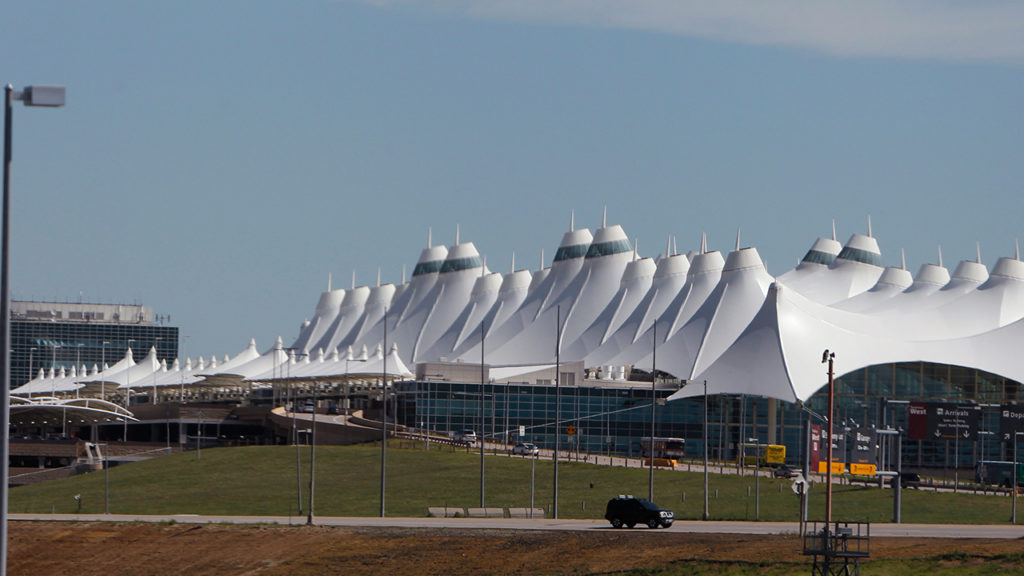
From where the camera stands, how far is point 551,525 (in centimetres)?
5116

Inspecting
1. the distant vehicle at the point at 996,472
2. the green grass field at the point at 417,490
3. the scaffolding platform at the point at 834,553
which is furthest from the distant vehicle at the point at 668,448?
the scaffolding platform at the point at 834,553

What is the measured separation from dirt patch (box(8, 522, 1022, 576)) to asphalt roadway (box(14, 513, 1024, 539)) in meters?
1.90

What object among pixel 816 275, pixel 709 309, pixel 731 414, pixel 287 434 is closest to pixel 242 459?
pixel 287 434

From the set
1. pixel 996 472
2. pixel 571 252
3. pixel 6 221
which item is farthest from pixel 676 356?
pixel 6 221

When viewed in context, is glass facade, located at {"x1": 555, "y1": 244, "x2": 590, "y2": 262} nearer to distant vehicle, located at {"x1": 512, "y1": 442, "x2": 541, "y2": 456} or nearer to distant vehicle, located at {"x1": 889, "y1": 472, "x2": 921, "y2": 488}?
distant vehicle, located at {"x1": 512, "y1": 442, "x2": 541, "y2": 456}

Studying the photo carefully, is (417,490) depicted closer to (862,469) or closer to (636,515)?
(636,515)

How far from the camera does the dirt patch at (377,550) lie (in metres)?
41.3

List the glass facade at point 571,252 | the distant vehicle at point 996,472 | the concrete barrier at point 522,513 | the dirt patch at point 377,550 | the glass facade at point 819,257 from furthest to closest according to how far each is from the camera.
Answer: the glass facade at point 571,252 → the glass facade at point 819,257 → the distant vehicle at point 996,472 → the concrete barrier at point 522,513 → the dirt patch at point 377,550

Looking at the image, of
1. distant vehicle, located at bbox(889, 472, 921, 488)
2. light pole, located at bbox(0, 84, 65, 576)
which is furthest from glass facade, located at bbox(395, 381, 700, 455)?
light pole, located at bbox(0, 84, 65, 576)

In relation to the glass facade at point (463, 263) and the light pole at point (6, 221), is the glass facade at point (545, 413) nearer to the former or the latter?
the glass facade at point (463, 263)

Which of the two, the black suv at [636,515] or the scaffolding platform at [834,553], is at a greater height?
the scaffolding platform at [834,553]

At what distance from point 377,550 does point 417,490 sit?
78.2 feet

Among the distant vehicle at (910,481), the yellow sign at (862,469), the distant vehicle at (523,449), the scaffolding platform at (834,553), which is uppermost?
the yellow sign at (862,469)

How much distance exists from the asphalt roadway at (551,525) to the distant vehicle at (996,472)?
26.5 meters
